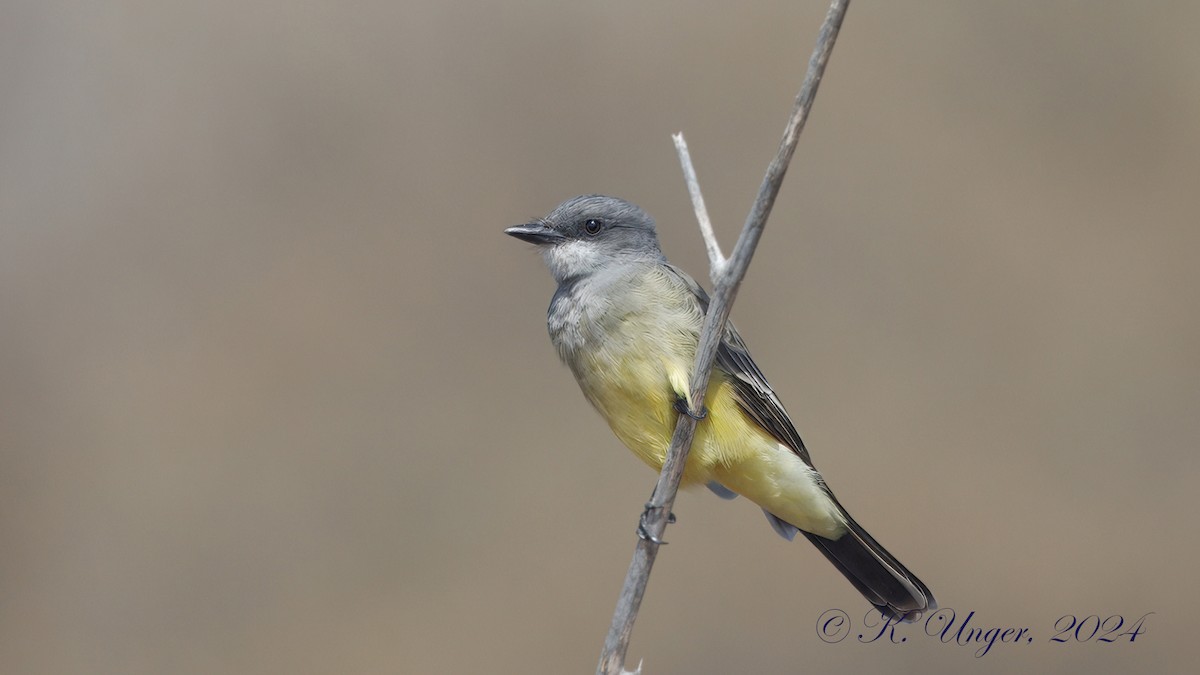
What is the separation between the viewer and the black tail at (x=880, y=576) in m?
3.39

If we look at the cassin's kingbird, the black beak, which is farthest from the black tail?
the black beak

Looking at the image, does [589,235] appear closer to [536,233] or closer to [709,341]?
[536,233]

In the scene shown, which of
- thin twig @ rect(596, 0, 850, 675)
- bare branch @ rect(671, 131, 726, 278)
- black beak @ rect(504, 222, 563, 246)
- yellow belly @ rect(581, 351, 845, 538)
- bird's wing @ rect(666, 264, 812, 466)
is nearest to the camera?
thin twig @ rect(596, 0, 850, 675)

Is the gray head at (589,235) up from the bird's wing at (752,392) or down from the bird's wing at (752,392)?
up

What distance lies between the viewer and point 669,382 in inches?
119

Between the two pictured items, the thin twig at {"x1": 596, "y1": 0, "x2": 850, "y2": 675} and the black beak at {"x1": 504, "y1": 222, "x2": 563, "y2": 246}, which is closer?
the thin twig at {"x1": 596, "y1": 0, "x2": 850, "y2": 675}

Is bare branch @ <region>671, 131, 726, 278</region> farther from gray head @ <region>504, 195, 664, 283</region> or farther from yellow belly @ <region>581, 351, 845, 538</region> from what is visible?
gray head @ <region>504, 195, 664, 283</region>

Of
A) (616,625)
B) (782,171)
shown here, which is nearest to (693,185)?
(782,171)

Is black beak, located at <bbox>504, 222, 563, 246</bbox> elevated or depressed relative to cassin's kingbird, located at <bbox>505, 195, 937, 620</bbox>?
elevated

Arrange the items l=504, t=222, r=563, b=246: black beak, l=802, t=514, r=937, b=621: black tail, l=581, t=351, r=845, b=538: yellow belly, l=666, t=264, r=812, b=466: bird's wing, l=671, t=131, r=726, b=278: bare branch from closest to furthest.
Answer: l=671, t=131, r=726, b=278: bare branch, l=581, t=351, r=845, b=538: yellow belly, l=666, t=264, r=812, b=466: bird's wing, l=802, t=514, r=937, b=621: black tail, l=504, t=222, r=563, b=246: black beak

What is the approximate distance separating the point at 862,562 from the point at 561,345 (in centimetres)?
121

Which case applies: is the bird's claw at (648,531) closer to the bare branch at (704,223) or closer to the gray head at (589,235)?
the bare branch at (704,223)

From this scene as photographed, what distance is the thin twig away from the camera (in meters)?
2.14

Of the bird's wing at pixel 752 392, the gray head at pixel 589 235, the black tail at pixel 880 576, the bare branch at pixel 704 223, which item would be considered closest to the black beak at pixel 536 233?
the gray head at pixel 589 235
